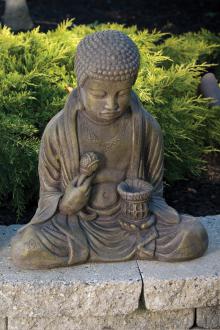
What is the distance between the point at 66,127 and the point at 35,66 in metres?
1.80

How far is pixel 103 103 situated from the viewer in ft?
10.6

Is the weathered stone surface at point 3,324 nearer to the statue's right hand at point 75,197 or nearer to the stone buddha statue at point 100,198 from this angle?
the stone buddha statue at point 100,198

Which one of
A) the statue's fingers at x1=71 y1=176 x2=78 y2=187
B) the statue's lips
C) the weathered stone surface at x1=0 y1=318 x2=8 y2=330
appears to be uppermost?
the statue's lips

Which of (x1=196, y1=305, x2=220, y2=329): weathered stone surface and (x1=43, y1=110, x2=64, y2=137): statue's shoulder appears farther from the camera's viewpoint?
(x1=196, y1=305, x2=220, y2=329): weathered stone surface

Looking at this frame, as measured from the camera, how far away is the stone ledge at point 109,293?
130 inches

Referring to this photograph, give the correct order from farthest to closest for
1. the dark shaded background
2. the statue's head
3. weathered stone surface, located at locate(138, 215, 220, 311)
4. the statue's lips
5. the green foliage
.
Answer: the dark shaded background < the green foliage < weathered stone surface, located at locate(138, 215, 220, 311) < the statue's lips < the statue's head

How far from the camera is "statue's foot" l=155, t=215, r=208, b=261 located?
346cm

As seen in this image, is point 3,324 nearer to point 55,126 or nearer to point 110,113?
point 55,126

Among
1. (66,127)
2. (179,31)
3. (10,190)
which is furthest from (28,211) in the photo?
(179,31)

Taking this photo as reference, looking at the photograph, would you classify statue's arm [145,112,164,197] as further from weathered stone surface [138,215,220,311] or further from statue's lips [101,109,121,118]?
weathered stone surface [138,215,220,311]

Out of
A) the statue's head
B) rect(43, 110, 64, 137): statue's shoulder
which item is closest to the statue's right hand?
rect(43, 110, 64, 137): statue's shoulder

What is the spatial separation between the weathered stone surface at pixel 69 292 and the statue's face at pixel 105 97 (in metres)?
0.75

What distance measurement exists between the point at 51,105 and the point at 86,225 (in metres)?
1.45

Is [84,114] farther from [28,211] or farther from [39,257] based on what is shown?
[28,211]
